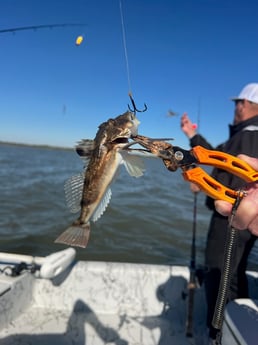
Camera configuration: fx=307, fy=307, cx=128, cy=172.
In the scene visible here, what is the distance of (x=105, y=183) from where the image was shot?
Result: 6.21 ft

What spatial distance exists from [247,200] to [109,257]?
557cm

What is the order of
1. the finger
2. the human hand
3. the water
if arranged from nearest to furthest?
1. the finger
2. the human hand
3. the water

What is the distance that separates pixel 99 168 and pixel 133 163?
0.69 ft

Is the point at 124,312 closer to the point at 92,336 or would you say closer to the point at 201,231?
the point at 92,336

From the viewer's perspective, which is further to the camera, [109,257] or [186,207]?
[186,207]

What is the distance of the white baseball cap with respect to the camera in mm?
4023

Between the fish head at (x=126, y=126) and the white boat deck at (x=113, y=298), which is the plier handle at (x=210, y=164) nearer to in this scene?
the fish head at (x=126, y=126)

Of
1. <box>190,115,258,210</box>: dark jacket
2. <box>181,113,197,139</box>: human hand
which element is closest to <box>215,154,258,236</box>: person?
<box>190,115,258,210</box>: dark jacket

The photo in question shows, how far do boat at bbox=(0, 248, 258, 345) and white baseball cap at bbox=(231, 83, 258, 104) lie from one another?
2363mm

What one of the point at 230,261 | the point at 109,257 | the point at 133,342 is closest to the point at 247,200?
the point at 230,261

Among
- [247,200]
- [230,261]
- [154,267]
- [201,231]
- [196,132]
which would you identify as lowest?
[201,231]

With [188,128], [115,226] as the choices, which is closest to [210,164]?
[188,128]

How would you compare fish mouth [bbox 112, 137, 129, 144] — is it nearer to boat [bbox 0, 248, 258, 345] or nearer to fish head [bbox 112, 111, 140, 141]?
fish head [bbox 112, 111, 140, 141]

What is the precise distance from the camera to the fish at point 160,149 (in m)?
1.75
